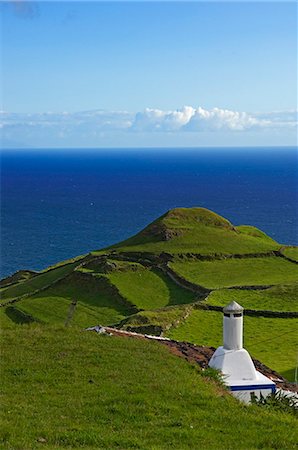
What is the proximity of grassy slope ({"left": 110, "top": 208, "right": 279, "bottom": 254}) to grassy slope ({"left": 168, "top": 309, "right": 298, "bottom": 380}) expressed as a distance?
18567 mm

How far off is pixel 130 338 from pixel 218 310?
20.0m

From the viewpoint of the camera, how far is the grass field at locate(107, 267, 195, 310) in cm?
4331

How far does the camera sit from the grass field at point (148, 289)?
43.3m

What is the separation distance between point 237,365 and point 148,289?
31316 mm

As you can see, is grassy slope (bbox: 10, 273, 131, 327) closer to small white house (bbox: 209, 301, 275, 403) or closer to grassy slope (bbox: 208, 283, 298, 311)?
grassy slope (bbox: 208, 283, 298, 311)

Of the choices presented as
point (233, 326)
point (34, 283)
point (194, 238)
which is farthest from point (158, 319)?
point (194, 238)

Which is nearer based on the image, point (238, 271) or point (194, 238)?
point (238, 271)

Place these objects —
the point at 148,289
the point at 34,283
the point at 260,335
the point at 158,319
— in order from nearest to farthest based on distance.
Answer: the point at 260,335 → the point at 158,319 → the point at 148,289 → the point at 34,283

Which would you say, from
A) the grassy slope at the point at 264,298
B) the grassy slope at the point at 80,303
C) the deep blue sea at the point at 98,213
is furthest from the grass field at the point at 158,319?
the deep blue sea at the point at 98,213

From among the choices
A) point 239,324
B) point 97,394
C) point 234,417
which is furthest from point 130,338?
point 234,417

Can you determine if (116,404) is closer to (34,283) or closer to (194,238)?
(34,283)

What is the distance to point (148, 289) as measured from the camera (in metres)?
46.5

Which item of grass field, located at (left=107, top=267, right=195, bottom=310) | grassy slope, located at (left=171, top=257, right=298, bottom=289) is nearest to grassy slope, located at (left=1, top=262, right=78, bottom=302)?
grass field, located at (left=107, top=267, right=195, bottom=310)

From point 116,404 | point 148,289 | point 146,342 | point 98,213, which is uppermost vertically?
point 116,404
